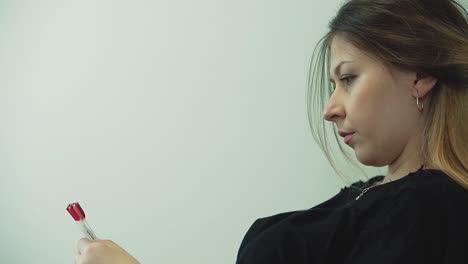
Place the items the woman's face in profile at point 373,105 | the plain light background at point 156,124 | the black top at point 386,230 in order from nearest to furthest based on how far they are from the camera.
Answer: the black top at point 386,230 → the woman's face in profile at point 373,105 → the plain light background at point 156,124

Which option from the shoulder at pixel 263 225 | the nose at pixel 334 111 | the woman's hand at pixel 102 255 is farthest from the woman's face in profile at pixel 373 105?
the woman's hand at pixel 102 255

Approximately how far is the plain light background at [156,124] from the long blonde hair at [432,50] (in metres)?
0.23

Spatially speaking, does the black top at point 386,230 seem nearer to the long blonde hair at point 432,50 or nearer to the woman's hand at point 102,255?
the long blonde hair at point 432,50

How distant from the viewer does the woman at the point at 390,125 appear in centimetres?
63

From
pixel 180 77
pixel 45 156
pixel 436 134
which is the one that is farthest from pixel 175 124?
pixel 436 134

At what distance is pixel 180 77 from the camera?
1.05 meters

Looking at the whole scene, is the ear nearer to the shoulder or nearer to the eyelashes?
the eyelashes

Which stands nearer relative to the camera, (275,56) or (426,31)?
(426,31)

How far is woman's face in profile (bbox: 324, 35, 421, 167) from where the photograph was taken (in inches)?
27.4

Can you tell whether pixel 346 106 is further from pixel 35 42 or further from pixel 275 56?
pixel 35 42

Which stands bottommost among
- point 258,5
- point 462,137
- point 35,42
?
point 462,137

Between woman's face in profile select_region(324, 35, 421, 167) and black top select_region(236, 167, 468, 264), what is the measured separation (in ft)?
0.24

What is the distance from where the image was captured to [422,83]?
706mm

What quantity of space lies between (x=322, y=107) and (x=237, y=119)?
20 cm
